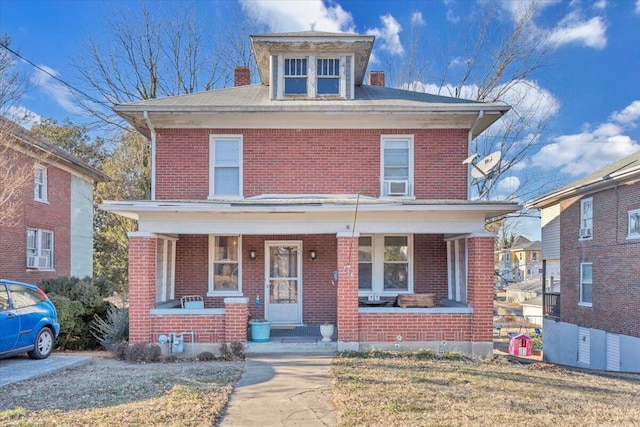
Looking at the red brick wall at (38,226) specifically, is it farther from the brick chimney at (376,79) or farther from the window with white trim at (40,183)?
the brick chimney at (376,79)

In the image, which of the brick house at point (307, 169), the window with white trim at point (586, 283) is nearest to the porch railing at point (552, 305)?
the window with white trim at point (586, 283)

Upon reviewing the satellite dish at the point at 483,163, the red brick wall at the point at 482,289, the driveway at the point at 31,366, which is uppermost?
the satellite dish at the point at 483,163

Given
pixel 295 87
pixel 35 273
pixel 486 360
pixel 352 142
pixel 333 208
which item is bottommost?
pixel 486 360

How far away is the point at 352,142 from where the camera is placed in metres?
11.9

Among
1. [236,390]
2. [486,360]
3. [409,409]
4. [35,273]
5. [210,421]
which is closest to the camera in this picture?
[210,421]

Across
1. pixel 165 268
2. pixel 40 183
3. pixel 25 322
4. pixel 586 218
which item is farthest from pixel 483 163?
pixel 40 183

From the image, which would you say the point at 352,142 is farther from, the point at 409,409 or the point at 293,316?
the point at 409,409

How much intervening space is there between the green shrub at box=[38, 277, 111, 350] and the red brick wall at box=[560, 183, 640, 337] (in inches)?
641

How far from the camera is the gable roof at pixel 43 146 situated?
531 inches

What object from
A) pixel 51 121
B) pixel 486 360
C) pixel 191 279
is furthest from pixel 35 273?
pixel 51 121

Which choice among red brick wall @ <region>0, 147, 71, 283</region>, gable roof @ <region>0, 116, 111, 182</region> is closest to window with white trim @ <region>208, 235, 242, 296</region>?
gable roof @ <region>0, 116, 111, 182</region>

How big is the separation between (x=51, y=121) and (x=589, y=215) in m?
32.0

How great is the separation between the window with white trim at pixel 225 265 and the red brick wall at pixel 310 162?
137cm

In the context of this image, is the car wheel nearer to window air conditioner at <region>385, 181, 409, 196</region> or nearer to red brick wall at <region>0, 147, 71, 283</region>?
red brick wall at <region>0, 147, 71, 283</region>
